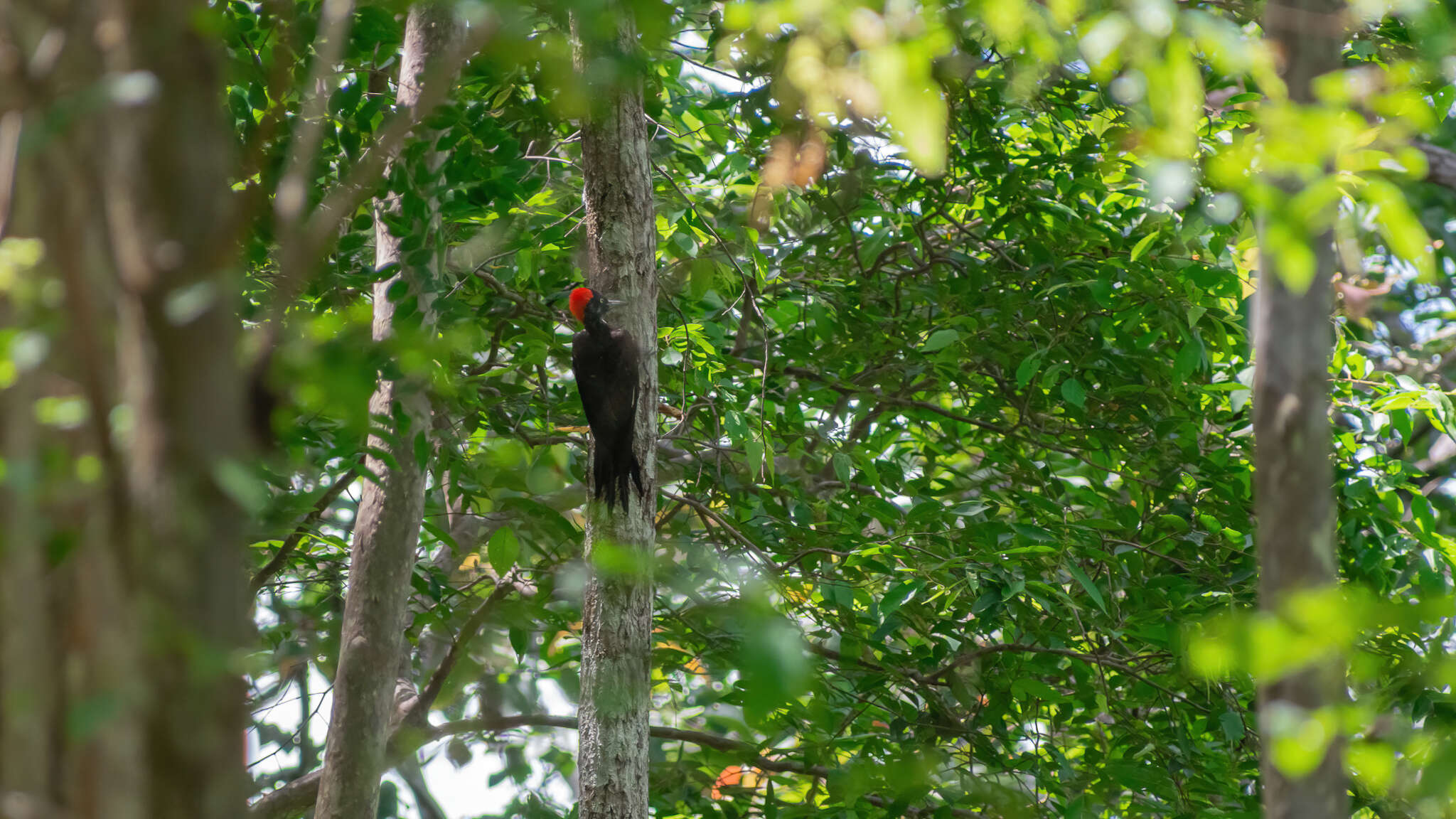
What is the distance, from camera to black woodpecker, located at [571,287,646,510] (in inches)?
127

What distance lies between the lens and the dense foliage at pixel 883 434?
10.8 ft

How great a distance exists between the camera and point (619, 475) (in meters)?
3.23

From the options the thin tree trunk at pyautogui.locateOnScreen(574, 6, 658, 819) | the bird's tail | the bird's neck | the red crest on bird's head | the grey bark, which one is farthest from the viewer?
the red crest on bird's head

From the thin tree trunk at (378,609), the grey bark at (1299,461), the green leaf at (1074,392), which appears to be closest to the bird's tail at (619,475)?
the thin tree trunk at (378,609)

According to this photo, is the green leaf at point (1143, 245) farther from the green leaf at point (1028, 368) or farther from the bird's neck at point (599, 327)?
the bird's neck at point (599, 327)

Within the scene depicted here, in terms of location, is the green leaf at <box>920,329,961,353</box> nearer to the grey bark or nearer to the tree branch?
the tree branch

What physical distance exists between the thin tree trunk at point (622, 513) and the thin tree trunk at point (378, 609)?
2.18ft

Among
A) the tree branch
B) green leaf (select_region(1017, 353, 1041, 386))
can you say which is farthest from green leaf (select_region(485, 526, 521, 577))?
green leaf (select_region(1017, 353, 1041, 386))

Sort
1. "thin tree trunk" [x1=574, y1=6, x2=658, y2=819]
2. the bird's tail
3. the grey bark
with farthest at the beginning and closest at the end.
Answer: the bird's tail < "thin tree trunk" [x1=574, y1=6, x2=658, y2=819] < the grey bark

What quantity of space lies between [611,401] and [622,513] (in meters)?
0.39

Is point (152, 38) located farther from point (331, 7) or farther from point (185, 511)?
point (185, 511)

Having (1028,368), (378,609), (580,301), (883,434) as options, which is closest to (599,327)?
(580,301)

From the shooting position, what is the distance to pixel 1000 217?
4.50 m

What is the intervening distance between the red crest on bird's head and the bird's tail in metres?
0.61
